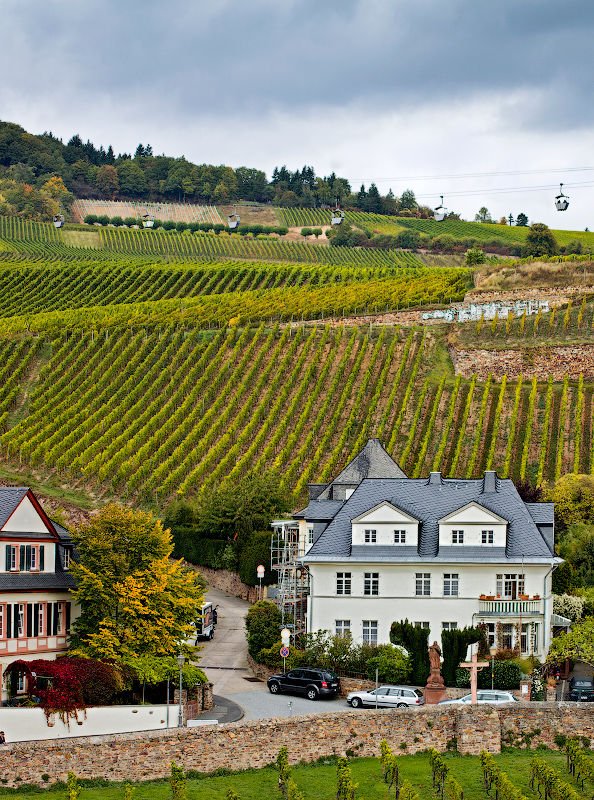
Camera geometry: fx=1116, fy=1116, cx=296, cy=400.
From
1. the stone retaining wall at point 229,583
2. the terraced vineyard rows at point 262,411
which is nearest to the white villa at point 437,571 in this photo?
the stone retaining wall at point 229,583

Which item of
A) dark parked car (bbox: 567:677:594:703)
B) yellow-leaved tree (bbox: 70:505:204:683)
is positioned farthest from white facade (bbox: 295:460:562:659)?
yellow-leaved tree (bbox: 70:505:204:683)

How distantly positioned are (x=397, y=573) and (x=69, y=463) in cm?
3928

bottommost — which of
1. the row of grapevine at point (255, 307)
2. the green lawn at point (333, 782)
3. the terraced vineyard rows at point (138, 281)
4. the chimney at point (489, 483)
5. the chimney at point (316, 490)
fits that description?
the green lawn at point (333, 782)

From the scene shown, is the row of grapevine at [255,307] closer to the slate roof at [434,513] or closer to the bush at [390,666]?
the slate roof at [434,513]

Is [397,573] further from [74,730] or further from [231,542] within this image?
[231,542]

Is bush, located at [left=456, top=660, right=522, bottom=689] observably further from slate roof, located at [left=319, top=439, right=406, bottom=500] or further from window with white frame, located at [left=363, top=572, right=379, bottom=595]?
slate roof, located at [left=319, top=439, right=406, bottom=500]

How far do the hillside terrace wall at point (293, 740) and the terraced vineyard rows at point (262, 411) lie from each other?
116ft

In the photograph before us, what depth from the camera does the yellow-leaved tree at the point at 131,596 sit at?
127 feet

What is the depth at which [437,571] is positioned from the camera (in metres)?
43.6

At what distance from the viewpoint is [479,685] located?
133 ft

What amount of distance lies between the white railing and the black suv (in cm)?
693

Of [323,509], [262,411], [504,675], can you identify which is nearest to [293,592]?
[323,509]

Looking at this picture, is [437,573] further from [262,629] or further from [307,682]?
[262,629]

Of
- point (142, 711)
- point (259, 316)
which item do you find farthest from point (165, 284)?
point (142, 711)
